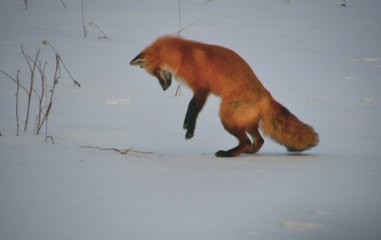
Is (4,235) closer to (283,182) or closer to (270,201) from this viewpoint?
(270,201)

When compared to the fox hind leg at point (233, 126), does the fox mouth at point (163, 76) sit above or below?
above

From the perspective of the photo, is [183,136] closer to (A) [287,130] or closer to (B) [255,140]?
(B) [255,140]

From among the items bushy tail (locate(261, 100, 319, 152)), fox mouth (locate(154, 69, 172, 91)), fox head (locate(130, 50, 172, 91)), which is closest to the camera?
bushy tail (locate(261, 100, 319, 152))

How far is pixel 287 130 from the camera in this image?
576cm

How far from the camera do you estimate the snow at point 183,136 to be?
3783 mm

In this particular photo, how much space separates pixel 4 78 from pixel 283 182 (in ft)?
13.7

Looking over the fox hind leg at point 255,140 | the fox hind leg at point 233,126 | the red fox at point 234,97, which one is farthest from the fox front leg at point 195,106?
the fox hind leg at point 255,140

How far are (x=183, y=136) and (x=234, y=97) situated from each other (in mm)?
1162

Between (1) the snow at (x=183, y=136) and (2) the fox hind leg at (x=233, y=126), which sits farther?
(2) the fox hind leg at (x=233, y=126)

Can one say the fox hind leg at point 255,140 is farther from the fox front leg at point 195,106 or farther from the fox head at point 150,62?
the fox head at point 150,62

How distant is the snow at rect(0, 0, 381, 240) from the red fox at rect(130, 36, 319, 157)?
21cm

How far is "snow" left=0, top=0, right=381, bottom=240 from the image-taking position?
12.4 feet

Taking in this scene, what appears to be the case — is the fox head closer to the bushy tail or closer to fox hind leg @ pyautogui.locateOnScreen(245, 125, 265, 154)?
fox hind leg @ pyautogui.locateOnScreen(245, 125, 265, 154)

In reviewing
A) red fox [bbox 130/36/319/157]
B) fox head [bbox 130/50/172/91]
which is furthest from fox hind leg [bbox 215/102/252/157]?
fox head [bbox 130/50/172/91]
